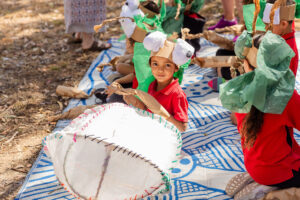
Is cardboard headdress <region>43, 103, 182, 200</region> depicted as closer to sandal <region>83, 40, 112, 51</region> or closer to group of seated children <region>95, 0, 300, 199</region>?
group of seated children <region>95, 0, 300, 199</region>

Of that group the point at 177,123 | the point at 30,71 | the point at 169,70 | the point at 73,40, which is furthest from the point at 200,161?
the point at 73,40

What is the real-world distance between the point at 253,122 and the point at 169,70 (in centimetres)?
75

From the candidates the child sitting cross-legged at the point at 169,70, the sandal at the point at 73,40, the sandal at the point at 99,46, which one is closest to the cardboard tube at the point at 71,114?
the child sitting cross-legged at the point at 169,70

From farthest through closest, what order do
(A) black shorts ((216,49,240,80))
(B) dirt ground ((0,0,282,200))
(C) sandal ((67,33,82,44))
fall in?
(C) sandal ((67,33,82,44)) < (A) black shorts ((216,49,240,80)) < (B) dirt ground ((0,0,282,200))

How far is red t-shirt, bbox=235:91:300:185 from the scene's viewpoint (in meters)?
1.52

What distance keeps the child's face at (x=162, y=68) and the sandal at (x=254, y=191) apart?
0.78 metres

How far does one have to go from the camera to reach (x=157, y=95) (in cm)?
218

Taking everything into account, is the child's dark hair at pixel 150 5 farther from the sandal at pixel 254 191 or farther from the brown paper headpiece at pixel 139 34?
the sandal at pixel 254 191

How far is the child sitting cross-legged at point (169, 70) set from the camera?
2047 millimetres

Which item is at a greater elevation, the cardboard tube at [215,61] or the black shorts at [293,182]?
the cardboard tube at [215,61]

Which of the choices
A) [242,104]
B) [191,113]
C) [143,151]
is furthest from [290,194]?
[191,113]

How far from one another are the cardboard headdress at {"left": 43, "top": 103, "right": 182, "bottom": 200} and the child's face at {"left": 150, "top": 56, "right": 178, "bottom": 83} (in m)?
0.56

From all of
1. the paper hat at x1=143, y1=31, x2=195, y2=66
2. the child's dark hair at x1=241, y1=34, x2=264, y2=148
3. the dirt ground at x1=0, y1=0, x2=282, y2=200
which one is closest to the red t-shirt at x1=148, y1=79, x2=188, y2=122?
the paper hat at x1=143, y1=31, x2=195, y2=66

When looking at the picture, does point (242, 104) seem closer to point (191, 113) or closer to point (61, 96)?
point (191, 113)
